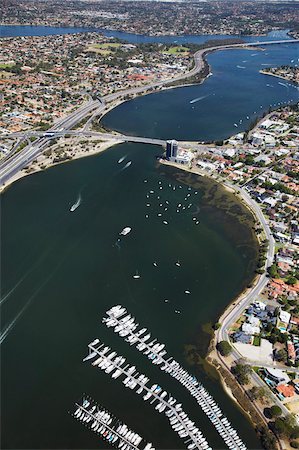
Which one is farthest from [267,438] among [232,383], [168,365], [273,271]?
[273,271]

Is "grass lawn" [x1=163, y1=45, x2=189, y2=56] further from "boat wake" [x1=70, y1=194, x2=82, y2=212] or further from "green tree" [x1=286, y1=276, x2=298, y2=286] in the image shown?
"green tree" [x1=286, y1=276, x2=298, y2=286]

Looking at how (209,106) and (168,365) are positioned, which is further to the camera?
(209,106)

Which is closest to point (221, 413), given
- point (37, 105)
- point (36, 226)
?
point (36, 226)

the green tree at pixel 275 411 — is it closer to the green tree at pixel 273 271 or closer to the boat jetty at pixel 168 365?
the boat jetty at pixel 168 365

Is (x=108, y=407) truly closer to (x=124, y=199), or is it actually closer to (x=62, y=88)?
(x=124, y=199)

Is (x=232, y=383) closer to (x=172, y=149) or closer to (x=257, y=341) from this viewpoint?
(x=257, y=341)

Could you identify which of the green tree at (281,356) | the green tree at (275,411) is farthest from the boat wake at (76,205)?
the green tree at (275,411)

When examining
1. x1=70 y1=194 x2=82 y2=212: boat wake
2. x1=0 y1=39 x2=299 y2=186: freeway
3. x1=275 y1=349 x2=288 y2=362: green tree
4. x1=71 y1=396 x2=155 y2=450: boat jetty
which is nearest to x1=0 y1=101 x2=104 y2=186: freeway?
x1=0 y1=39 x2=299 y2=186: freeway
